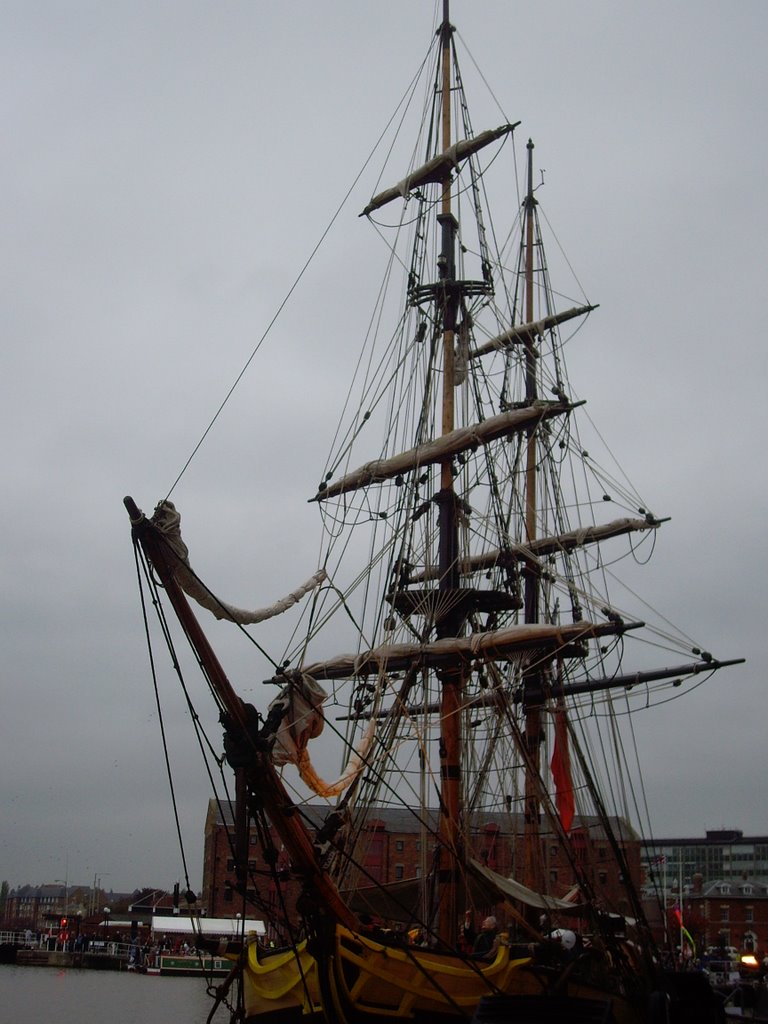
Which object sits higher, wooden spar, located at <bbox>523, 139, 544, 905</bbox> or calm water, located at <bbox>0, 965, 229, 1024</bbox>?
wooden spar, located at <bbox>523, 139, 544, 905</bbox>

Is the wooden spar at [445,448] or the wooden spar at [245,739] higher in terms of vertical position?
the wooden spar at [445,448]

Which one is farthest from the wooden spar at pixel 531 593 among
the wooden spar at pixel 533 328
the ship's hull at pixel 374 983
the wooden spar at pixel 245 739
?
the wooden spar at pixel 245 739

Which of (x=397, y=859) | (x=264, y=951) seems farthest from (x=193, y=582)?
(x=397, y=859)

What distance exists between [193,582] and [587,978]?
37.6ft

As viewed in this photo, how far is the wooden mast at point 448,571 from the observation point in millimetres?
25422

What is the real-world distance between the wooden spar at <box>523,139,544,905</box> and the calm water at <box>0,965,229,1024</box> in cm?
1018

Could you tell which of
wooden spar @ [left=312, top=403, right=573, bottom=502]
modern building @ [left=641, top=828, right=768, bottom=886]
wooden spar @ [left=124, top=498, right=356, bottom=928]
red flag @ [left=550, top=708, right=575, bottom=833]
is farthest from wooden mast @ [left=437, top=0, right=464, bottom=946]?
modern building @ [left=641, top=828, right=768, bottom=886]

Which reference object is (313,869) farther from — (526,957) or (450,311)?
Answer: (450,311)

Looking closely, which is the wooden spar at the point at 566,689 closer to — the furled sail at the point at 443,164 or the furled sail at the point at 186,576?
the furled sail at the point at 186,576

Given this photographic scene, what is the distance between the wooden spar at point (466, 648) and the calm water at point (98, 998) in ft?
39.1

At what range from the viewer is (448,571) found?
1156 inches

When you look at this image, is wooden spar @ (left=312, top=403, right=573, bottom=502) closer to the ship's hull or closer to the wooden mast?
the wooden mast

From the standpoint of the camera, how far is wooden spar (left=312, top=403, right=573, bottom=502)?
101 ft

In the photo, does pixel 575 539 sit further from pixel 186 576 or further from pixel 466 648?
pixel 186 576
